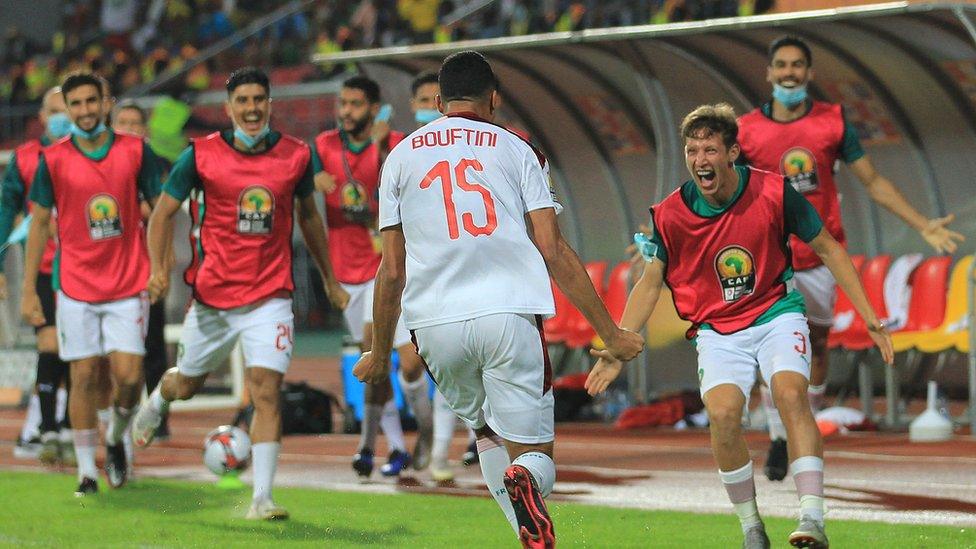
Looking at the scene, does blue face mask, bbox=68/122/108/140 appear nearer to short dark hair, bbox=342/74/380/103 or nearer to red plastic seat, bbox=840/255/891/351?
short dark hair, bbox=342/74/380/103

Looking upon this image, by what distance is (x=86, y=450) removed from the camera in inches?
410

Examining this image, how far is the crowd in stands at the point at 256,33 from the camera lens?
2233cm

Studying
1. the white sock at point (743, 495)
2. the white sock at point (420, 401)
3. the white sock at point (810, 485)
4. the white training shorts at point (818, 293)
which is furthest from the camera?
the white sock at point (420, 401)

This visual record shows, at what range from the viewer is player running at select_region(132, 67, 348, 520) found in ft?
30.1

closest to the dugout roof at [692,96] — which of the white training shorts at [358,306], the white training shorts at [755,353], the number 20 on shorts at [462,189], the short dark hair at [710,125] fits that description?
the white training shorts at [358,306]

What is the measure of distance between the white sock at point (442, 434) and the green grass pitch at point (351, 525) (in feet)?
2.77

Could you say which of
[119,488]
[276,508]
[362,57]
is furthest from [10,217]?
[362,57]

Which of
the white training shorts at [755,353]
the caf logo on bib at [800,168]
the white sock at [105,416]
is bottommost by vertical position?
the white sock at [105,416]

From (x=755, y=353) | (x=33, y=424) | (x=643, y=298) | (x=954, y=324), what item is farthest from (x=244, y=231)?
(x=954, y=324)

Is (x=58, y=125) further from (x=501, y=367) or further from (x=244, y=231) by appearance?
(x=501, y=367)

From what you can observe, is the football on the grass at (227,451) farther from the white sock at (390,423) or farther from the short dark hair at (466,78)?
the short dark hair at (466,78)

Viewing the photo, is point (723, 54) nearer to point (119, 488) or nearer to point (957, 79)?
point (957, 79)

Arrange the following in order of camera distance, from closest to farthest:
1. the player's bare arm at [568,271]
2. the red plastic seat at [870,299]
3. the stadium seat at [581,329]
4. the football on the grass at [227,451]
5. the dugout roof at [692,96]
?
the player's bare arm at [568,271] < the football on the grass at [227,451] < the dugout roof at [692,96] < the red plastic seat at [870,299] < the stadium seat at [581,329]

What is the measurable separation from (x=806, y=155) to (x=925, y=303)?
420cm
